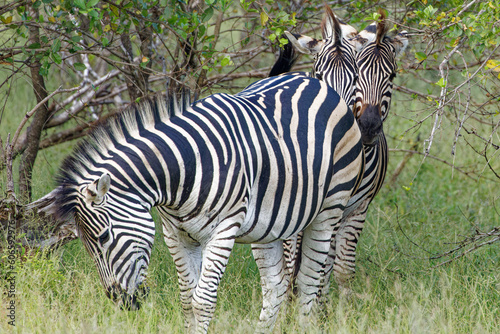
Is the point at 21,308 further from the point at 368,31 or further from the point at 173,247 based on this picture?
the point at 368,31

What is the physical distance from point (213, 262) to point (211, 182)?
45 cm

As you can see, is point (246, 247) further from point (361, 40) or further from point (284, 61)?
point (361, 40)

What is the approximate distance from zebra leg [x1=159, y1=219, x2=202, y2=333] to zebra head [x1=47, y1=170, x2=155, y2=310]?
51cm

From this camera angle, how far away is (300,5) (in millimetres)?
5324

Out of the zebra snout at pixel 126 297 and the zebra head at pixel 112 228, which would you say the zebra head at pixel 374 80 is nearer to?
the zebra head at pixel 112 228

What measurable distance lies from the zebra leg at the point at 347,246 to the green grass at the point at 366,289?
115 mm

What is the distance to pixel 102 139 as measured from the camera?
2812 millimetres

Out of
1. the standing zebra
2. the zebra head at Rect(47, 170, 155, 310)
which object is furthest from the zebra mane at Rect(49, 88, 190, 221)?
the standing zebra

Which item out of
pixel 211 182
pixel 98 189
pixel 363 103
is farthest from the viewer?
pixel 363 103

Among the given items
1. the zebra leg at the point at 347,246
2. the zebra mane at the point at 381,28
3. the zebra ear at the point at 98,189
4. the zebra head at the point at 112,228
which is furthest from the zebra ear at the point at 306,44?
the zebra ear at the point at 98,189

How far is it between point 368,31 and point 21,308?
3.51 metres

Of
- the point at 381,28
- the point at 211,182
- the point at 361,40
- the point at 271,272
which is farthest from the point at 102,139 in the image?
the point at 361,40

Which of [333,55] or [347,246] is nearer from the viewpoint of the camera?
[333,55]

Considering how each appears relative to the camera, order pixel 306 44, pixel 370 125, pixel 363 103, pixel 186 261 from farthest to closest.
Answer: pixel 306 44, pixel 363 103, pixel 370 125, pixel 186 261
